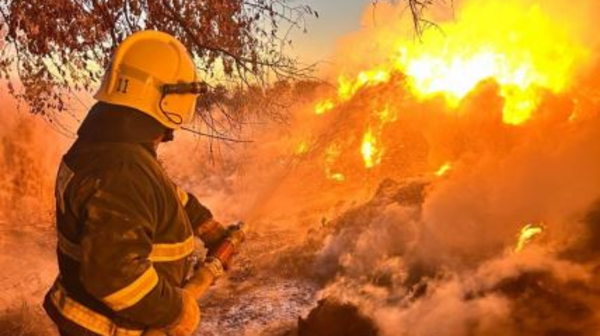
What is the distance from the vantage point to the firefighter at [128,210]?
76.8 inches

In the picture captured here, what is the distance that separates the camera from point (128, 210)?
198 cm

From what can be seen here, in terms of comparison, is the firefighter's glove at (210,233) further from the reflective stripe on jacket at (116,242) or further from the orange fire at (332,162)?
the orange fire at (332,162)

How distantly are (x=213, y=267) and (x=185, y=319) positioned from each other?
394 millimetres

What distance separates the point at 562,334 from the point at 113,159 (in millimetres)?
3600

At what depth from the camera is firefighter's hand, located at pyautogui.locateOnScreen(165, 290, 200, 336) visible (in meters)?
2.19

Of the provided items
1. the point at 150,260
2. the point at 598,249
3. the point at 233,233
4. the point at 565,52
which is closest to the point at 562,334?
the point at 598,249

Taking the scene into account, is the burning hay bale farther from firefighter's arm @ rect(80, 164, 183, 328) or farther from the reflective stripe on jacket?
firefighter's arm @ rect(80, 164, 183, 328)

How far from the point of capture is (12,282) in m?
7.28

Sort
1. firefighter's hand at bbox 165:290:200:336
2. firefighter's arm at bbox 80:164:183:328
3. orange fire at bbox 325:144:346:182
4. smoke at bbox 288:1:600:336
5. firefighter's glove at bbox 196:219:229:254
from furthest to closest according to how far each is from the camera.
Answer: orange fire at bbox 325:144:346:182
smoke at bbox 288:1:600:336
firefighter's glove at bbox 196:219:229:254
firefighter's hand at bbox 165:290:200:336
firefighter's arm at bbox 80:164:183:328

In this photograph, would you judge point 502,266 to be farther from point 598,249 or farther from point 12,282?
point 12,282

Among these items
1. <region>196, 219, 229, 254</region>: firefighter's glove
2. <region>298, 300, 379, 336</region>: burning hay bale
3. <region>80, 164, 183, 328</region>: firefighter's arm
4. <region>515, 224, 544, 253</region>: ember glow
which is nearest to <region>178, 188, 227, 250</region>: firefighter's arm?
<region>196, 219, 229, 254</region>: firefighter's glove

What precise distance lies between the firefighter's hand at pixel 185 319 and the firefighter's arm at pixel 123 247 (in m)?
0.12

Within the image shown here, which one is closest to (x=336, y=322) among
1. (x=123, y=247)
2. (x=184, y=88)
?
(x=184, y=88)

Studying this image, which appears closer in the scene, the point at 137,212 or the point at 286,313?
the point at 137,212
